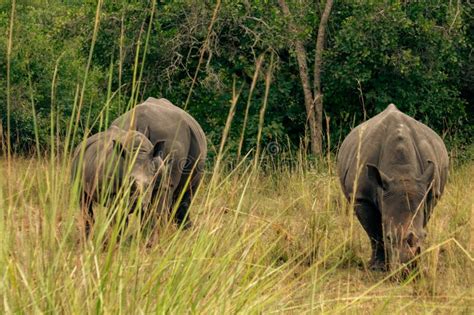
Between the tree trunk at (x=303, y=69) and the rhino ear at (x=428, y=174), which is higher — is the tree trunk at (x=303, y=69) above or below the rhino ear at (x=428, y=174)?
below

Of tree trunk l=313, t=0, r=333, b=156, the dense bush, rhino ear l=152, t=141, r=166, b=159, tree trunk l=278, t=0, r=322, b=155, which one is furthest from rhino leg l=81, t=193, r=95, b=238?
tree trunk l=313, t=0, r=333, b=156

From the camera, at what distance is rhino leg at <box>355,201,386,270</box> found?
7.50 meters

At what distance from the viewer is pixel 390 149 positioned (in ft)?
24.2

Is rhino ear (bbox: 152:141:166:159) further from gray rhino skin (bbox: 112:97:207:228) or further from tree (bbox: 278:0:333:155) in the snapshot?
tree (bbox: 278:0:333:155)

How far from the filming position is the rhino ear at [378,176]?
7.04 metres

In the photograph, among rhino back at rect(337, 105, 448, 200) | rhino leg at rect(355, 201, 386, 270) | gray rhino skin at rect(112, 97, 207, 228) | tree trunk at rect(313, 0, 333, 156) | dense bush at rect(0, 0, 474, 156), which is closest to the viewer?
rhino back at rect(337, 105, 448, 200)

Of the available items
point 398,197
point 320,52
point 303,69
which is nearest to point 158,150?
point 398,197

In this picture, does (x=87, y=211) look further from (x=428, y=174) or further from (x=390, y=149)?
(x=390, y=149)

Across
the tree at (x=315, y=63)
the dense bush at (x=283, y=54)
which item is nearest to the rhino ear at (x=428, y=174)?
the dense bush at (x=283, y=54)

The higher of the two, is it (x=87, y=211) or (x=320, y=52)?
(x=87, y=211)

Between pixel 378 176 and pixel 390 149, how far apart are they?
377 mm

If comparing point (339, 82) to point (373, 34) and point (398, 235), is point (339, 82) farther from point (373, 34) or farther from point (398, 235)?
point (398, 235)

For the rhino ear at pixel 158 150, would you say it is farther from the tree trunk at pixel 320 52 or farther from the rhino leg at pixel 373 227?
the tree trunk at pixel 320 52

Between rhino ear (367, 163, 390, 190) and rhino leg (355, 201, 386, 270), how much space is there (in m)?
0.41
